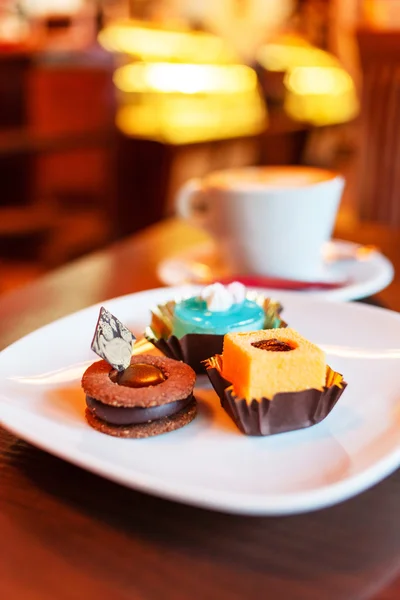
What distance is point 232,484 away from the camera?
1.56 feet

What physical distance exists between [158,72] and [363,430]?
458 centimetres

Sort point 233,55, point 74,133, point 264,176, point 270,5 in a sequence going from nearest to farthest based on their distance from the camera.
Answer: point 264,176
point 74,133
point 233,55
point 270,5

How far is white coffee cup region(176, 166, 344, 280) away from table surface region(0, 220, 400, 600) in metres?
0.54

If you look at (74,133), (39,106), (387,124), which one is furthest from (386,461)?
(39,106)

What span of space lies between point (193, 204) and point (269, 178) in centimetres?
15

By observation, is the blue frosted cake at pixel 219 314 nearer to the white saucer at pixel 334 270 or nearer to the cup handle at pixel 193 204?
the white saucer at pixel 334 270

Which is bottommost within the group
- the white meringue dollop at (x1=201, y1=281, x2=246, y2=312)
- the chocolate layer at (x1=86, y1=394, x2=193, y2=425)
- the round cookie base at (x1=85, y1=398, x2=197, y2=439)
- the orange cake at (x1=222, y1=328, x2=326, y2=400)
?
the round cookie base at (x1=85, y1=398, x2=197, y2=439)

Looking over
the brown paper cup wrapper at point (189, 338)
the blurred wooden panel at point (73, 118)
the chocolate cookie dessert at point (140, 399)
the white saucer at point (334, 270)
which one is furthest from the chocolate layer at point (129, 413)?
the blurred wooden panel at point (73, 118)

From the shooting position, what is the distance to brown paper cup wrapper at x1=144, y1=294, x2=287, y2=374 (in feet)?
2.31

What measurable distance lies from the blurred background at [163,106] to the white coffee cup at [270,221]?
1007mm

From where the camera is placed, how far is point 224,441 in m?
0.54

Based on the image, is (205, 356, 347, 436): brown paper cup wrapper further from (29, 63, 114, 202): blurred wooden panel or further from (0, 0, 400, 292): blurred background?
(29, 63, 114, 202): blurred wooden panel

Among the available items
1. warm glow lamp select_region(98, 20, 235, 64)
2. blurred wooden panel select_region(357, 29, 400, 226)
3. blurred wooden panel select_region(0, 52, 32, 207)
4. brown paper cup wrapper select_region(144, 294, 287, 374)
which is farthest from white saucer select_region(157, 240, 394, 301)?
warm glow lamp select_region(98, 20, 235, 64)

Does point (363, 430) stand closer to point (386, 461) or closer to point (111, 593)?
point (386, 461)
